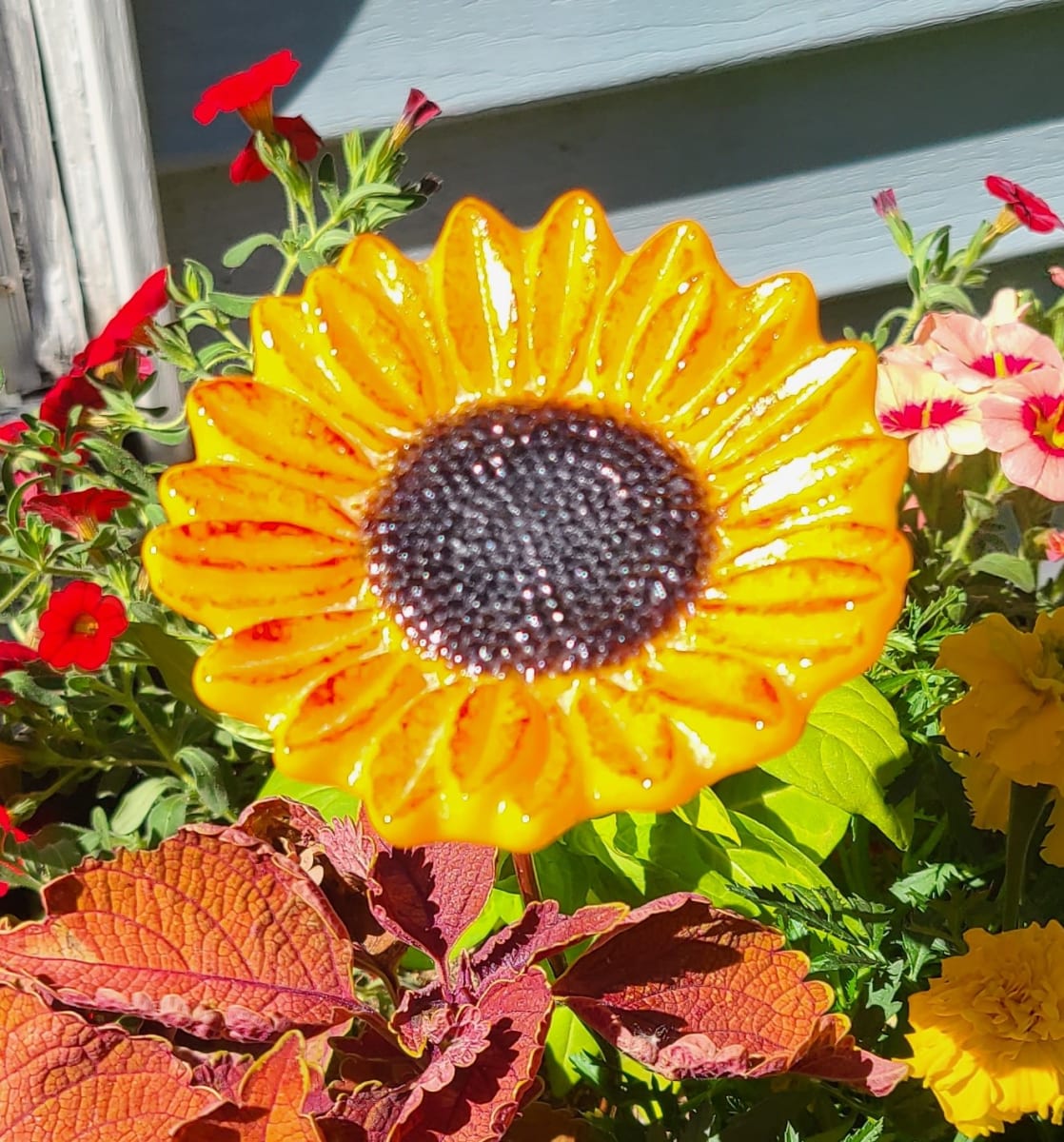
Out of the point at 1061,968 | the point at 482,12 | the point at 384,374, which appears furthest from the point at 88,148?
the point at 1061,968

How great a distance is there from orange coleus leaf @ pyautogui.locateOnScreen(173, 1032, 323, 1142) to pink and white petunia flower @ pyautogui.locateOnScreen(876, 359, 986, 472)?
54 centimetres

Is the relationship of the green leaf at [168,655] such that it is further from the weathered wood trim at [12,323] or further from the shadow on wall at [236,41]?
the shadow on wall at [236,41]

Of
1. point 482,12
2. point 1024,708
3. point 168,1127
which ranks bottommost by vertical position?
A: point 168,1127

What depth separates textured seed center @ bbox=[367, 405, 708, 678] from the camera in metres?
0.37

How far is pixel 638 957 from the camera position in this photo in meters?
0.51

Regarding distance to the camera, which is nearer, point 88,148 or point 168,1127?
point 168,1127

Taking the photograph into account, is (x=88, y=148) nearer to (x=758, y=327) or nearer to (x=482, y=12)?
(x=482, y=12)

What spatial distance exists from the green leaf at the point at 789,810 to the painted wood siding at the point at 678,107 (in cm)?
60

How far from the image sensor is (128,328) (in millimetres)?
721

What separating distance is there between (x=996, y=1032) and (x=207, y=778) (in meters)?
0.53

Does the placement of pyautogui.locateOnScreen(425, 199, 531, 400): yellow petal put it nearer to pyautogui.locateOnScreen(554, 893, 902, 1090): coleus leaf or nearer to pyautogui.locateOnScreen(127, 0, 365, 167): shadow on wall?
pyautogui.locateOnScreen(554, 893, 902, 1090): coleus leaf

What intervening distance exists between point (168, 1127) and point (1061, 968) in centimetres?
39

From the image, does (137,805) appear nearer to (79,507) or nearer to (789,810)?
(79,507)

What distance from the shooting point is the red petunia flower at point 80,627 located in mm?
641
